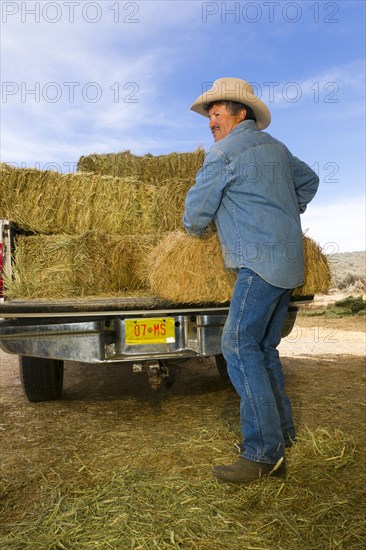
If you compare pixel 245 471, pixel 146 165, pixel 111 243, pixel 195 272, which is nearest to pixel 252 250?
pixel 195 272

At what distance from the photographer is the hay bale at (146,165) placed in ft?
23.1

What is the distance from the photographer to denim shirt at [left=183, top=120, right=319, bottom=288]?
3.20 meters

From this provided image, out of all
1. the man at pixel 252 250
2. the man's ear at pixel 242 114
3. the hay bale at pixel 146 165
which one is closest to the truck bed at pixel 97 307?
the man at pixel 252 250

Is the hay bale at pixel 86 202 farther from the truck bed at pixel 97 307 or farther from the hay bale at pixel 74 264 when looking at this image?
the truck bed at pixel 97 307

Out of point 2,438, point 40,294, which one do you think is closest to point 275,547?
point 2,438

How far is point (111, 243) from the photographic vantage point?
4.97 metres

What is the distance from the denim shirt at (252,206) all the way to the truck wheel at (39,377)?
7.92 ft

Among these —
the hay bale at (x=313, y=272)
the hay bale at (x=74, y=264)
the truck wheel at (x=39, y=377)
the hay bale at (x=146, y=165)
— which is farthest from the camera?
the hay bale at (x=146, y=165)

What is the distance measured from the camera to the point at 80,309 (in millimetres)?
4070

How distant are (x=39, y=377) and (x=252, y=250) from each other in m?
2.76

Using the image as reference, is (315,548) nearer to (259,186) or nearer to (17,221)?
(259,186)

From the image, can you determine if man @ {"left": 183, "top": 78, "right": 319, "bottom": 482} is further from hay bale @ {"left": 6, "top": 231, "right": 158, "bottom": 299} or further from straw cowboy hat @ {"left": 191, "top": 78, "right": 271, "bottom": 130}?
hay bale @ {"left": 6, "top": 231, "right": 158, "bottom": 299}

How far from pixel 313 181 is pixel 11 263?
251cm

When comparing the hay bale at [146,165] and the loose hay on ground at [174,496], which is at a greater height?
the hay bale at [146,165]
